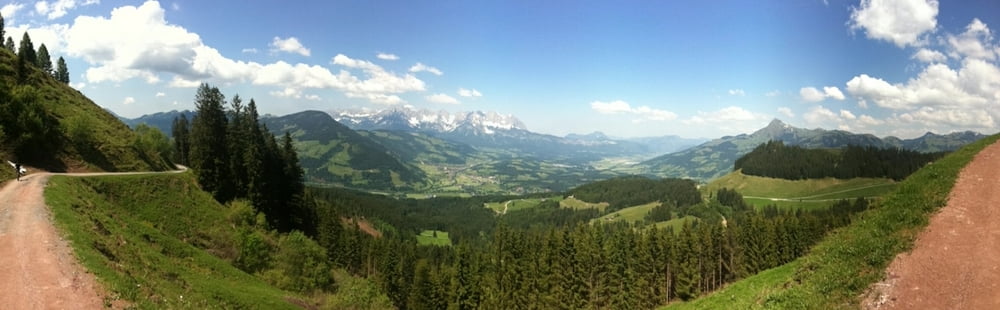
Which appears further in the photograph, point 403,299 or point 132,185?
point 403,299

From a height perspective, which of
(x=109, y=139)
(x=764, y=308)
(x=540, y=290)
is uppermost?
(x=109, y=139)

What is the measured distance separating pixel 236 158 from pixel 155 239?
34817 mm

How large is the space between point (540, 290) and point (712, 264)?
103ft

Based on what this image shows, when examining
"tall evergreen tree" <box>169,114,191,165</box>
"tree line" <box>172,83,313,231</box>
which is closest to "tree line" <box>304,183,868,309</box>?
"tree line" <box>172,83,313,231</box>

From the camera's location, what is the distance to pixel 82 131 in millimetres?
56531

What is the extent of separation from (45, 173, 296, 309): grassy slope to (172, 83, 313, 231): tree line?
14.9 ft

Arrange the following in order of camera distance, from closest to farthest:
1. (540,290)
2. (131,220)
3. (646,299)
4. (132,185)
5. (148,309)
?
1. (148,309)
2. (131,220)
3. (132,185)
4. (646,299)
5. (540,290)

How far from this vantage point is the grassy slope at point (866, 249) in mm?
19156

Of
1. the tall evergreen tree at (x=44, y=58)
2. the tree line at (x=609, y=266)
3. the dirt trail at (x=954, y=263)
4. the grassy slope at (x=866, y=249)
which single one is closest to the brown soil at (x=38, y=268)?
the grassy slope at (x=866, y=249)

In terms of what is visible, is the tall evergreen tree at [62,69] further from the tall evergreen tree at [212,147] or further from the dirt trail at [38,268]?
the dirt trail at [38,268]

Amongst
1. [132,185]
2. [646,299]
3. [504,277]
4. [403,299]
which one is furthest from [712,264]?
[132,185]

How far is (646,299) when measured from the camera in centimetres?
6856

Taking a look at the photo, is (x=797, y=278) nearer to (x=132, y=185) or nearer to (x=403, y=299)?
(x=132, y=185)

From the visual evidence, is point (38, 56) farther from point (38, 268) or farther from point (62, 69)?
point (38, 268)
